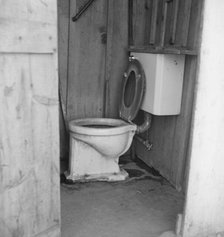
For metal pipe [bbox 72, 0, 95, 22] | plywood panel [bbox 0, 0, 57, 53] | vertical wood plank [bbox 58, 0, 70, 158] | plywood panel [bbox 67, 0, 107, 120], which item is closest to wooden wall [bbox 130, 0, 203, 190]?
plywood panel [bbox 67, 0, 107, 120]

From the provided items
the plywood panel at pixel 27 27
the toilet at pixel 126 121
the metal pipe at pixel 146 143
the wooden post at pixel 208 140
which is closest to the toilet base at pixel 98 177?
the toilet at pixel 126 121

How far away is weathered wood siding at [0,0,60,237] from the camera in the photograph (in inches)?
46.7

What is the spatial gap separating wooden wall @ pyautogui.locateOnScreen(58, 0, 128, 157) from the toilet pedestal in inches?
15.3

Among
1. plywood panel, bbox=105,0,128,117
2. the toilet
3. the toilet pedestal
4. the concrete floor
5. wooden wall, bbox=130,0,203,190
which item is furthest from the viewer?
plywood panel, bbox=105,0,128,117

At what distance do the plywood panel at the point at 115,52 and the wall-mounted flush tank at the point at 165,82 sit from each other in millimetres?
500

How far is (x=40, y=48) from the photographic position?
1262mm

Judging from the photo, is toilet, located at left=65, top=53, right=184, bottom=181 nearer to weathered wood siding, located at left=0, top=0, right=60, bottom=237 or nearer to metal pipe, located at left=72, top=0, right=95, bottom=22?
metal pipe, located at left=72, top=0, right=95, bottom=22

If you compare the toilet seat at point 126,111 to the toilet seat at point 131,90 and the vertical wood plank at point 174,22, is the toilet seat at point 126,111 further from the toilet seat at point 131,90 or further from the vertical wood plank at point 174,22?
the vertical wood plank at point 174,22

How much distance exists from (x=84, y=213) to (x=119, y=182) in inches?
22.2

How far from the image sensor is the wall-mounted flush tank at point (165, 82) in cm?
226

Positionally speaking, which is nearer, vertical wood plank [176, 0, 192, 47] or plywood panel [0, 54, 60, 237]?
plywood panel [0, 54, 60, 237]

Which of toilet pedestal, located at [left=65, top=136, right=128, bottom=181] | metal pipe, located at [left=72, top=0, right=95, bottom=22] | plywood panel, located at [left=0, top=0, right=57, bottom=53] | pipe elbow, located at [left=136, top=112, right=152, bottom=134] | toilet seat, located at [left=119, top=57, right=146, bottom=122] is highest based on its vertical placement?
metal pipe, located at [left=72, top=0, right=95, bottom=22]

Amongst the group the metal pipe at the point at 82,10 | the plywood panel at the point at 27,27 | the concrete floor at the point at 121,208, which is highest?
the metal pipe at the point at 82,10

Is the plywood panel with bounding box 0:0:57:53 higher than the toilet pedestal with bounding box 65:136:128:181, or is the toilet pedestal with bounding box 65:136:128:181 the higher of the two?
the plywood panel with bounding box 0:0:57:53
